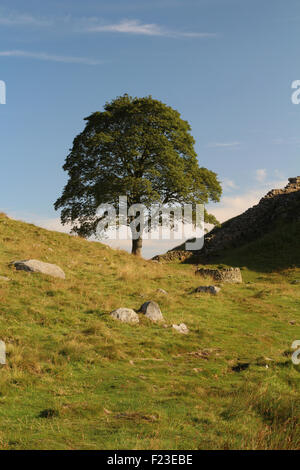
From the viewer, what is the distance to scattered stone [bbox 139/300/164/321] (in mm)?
16155

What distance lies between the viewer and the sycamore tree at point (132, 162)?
34.7 meters

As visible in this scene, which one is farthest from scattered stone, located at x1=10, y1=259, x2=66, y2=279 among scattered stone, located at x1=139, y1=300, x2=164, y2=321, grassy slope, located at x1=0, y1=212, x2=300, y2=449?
scattered stone, located at x1=139, y1=300, x2=164, y2=321

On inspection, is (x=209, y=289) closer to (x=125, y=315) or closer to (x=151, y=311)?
(x=151, y=311)

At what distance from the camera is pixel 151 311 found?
16.4 m

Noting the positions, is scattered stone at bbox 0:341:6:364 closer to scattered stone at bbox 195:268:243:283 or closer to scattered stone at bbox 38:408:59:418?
scattered stone at bbox 38:408:59:418

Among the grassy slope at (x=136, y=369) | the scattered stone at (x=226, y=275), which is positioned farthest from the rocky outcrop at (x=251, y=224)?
the grassy slope at (x=136, y=369)

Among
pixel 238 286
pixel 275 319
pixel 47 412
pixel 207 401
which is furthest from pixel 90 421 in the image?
pixel 238 286

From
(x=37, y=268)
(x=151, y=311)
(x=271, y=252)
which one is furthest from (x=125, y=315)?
(x=271, y=252)

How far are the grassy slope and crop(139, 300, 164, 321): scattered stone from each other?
52cm

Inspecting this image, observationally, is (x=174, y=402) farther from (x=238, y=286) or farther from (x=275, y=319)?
(x=238, y=286)

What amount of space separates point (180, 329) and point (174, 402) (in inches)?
266
